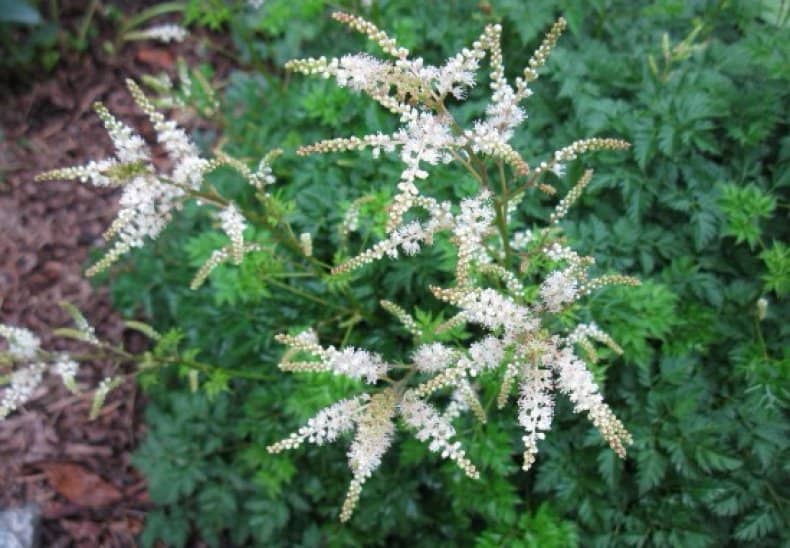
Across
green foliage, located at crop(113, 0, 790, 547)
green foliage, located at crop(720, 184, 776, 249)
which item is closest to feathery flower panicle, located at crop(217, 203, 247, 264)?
green foliage, located at crop(113, 0, 790, 547)

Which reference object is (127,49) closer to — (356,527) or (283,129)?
(283,129)

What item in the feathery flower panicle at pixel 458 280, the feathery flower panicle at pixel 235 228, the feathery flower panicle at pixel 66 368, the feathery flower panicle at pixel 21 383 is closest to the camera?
the feathery flower panicle at pixel 458 280

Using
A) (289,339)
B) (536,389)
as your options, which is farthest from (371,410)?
(536,389)

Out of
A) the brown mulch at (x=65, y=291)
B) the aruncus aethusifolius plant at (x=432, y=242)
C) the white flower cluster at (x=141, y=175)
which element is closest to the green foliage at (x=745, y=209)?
the aruncus aethusifolius plant at (x=432, y=242)

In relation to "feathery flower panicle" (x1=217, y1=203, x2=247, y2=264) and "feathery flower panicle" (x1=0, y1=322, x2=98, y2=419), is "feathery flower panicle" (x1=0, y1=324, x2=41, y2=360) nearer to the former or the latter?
"feathery flower panicle" (x1=0, y1=322, x2=98, y2=419)

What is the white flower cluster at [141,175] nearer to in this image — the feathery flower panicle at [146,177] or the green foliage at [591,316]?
the feathery flower panicle at [146,177]

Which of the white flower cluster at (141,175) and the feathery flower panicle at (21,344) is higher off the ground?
the white flower cluster at (141,175)

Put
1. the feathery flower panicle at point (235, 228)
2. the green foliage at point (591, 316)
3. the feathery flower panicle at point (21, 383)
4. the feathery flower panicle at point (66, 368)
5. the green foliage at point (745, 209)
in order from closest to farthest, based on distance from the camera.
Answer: the feathery flower panicle at point (235, 228), the feathery flower panicle at point (21, 383), the feathery flower panicle at point (66, 368), the green foliage at point (591, 316), the green foliage at point (745, 209)
